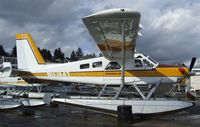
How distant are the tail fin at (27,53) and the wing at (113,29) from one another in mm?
5689

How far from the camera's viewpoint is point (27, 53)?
17219 mm

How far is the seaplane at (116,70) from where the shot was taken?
8848mm

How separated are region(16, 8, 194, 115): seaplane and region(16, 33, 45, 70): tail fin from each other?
0.74 ft

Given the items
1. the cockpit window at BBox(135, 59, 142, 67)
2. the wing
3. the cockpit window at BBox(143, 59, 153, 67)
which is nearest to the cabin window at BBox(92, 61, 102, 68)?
the wing

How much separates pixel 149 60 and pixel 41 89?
9.48 meters

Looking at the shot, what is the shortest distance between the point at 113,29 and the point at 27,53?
911cm

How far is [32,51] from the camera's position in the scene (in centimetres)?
1722

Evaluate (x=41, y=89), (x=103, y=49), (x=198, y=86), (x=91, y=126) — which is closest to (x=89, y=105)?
(x=91, y=126)

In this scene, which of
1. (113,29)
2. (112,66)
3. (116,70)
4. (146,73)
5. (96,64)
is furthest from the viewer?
(96,64)

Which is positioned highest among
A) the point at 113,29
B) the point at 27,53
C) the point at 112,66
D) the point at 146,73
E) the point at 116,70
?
the point at 113,29

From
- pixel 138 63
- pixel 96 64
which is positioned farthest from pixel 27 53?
pixel 138 63

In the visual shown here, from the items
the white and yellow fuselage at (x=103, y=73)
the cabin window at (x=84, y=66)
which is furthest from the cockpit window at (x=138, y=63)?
the cabin window at (x=84, y=66)

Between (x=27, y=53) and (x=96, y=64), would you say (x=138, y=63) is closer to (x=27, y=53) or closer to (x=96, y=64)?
(x=96, y=64)

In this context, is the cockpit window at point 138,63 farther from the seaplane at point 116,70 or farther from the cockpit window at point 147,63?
the cockpit window at point 147,63
